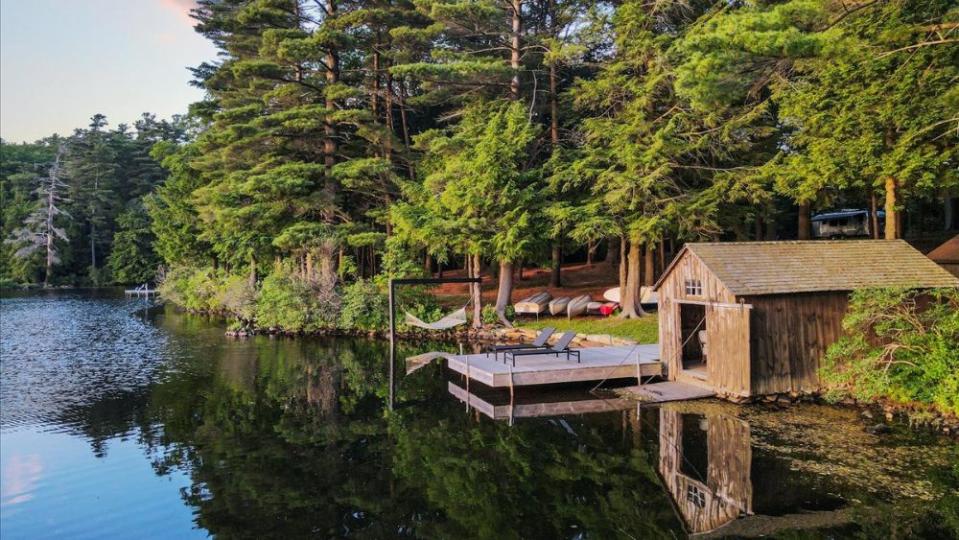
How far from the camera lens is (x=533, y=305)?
24922 millimetres

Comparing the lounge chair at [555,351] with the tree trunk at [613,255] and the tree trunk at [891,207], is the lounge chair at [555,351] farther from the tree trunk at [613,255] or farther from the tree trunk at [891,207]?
the tree trunk at [613,255]

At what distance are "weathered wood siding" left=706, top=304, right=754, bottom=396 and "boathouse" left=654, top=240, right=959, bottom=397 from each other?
0.8 inches

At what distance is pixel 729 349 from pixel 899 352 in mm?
3233

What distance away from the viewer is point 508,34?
989 inches

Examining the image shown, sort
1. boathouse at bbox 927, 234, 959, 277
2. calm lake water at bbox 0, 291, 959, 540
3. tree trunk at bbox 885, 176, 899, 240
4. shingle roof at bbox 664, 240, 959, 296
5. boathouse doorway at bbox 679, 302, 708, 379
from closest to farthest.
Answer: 1. calm lake water at bbox 0, 291, 959, 540
2. shingle roof at bbox 664, 240, 959, 296
3. boathouse doorway at bbox 679, 302, 708, 379
4. tree trunk at bbox 885, 176, 899, 240
5. boathouse at bbox 927, 234, 959, 277

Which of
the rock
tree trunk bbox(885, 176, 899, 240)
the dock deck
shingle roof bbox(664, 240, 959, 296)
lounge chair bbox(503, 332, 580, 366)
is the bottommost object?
the rock

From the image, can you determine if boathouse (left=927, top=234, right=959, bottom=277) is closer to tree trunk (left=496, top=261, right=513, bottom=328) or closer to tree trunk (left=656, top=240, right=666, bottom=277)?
tree trunk (left=656, top=240, right=666, bottom=277)

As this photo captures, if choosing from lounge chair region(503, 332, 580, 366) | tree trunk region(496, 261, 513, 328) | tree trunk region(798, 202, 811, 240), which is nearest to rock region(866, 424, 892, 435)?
lounge chair region(503, 332, 580, 366)

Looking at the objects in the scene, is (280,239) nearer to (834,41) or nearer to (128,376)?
(128,376)

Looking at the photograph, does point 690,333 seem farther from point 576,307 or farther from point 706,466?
point 576,307

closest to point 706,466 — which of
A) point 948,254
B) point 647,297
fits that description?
point 647,297

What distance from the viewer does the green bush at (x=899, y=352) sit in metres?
11.7

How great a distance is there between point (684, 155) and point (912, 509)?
16.0 meters

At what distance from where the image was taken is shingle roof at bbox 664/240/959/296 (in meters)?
13.2
